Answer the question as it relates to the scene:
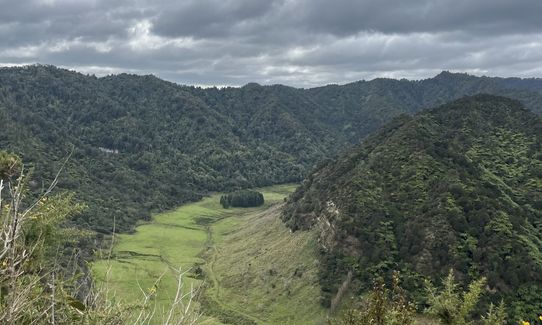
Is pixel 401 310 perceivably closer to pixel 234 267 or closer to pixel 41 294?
pixel 41 294

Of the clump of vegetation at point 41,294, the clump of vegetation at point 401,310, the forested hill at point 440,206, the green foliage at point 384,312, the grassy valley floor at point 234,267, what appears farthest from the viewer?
the grassy valley floor at point 234,267

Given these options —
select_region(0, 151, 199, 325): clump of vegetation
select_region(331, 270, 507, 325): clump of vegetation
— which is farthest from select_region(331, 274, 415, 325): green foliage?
select_region(0, 151, 199, 325): clump of vegetation

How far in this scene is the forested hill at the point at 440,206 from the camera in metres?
82.8

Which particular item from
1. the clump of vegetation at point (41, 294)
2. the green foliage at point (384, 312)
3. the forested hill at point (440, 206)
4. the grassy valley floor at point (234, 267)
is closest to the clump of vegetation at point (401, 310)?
the green foliage at point (384, 312)

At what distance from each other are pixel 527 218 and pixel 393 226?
24.2 meters

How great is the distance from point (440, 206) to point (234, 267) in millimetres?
48833

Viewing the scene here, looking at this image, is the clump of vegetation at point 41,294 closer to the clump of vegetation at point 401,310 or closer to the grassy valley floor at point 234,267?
the clump of vegetation at point 401,310

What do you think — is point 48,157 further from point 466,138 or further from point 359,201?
point 466,138

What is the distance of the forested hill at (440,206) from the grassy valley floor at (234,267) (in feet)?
18.0

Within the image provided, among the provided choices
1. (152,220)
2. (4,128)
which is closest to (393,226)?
(152,220)

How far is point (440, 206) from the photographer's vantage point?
310 feet

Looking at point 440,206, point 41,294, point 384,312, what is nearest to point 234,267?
point 440,206

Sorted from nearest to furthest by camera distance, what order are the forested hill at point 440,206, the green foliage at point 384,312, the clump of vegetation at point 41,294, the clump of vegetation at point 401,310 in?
the clump of vegetation at point 41,294
the green foliage at point 384,312
the clump of vegetation at point 401,310
the forested hill at point 440,206

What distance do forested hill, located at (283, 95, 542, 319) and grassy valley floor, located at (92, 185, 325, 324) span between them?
5498 millimetres
